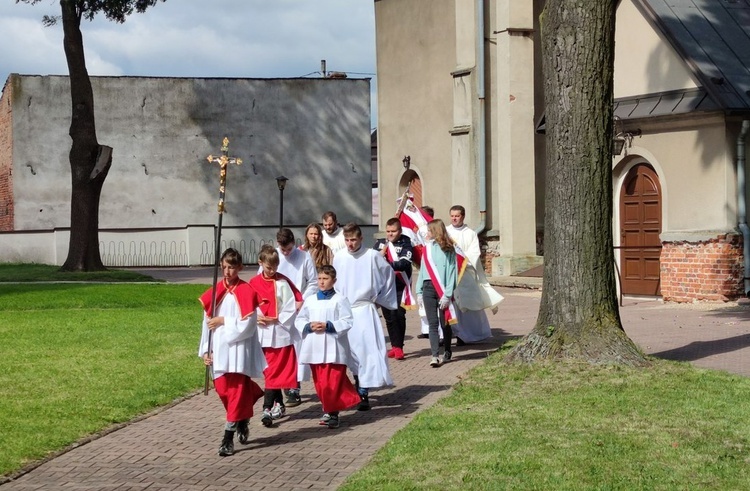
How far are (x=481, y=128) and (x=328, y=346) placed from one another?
765 inches

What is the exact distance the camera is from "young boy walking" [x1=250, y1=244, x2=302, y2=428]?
10148 millimetres

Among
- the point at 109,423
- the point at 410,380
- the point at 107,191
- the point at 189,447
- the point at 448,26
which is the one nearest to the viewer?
the point at 189,447

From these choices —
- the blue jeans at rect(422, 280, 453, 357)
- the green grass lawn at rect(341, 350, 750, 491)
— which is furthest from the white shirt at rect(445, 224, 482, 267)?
the green grass lawn at rect(341, 350, 750, 491)

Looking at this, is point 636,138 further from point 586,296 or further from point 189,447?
point 189,447

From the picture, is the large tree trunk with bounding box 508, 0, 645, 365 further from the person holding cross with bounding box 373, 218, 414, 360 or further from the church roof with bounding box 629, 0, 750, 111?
the church roof with bounding box 629, 0, 750, 111

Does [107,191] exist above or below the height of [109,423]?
above

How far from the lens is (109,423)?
10.2 meters

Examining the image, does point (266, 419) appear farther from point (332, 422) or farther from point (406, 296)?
point (406, 296)

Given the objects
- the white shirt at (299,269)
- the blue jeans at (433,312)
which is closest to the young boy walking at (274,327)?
the white shirt at (299,269)

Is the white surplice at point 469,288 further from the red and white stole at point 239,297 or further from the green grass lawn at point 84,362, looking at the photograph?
the red and white stole at point 239,297

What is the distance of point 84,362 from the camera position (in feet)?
45.1

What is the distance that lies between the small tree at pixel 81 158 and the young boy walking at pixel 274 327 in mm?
21934

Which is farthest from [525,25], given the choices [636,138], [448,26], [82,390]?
[82,390]

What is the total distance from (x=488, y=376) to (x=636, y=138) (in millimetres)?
11565
